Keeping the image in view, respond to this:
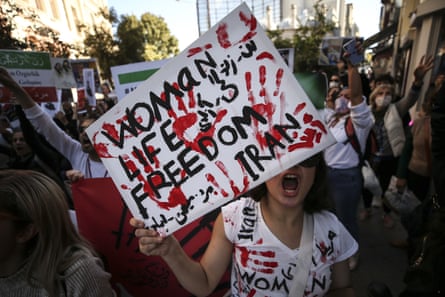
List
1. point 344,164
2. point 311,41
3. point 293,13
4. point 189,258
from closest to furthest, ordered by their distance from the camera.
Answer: point 189,258 → point 344,164 → point 311,41 → point 293,13

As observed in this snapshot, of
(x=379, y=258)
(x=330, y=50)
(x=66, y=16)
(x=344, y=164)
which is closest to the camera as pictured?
(x=344, y=164)

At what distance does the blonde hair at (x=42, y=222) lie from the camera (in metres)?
1.08

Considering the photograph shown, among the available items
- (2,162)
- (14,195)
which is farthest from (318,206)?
(2,162)

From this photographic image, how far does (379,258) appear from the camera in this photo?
115 inches

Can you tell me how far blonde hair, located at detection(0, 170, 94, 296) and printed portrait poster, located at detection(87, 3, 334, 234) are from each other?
0.41m

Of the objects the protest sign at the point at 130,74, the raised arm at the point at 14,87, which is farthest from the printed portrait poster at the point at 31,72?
the raised arm at the point at 14,87

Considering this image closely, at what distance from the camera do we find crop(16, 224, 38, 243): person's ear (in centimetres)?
111

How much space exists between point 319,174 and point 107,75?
2199 centimetres

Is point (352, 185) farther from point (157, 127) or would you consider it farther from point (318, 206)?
point (157, 127)

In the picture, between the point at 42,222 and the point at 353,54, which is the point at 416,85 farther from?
the point at 42,222

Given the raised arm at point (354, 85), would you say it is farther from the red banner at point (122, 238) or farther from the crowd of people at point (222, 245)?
the red banner at point (122, 238)

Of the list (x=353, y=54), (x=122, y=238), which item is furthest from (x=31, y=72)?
(x=353, y=54)

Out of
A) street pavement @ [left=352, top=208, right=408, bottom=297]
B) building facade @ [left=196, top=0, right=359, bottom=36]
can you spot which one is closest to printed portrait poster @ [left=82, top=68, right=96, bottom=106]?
street pavement @ [left=352, top=208, right=408, bottom=297]

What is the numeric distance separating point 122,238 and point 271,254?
1.00 meters
